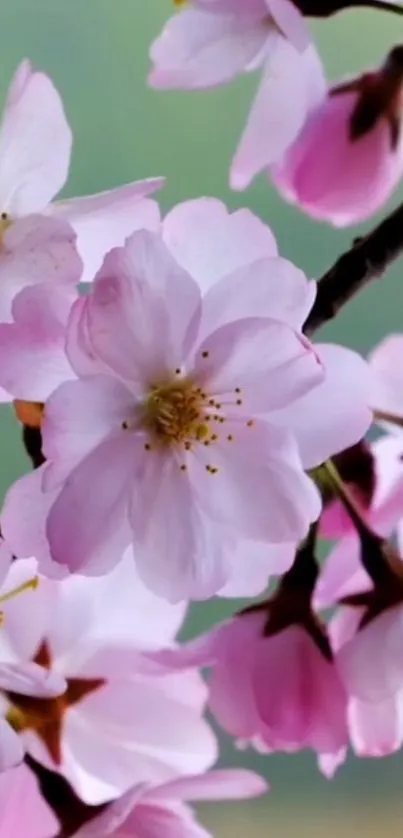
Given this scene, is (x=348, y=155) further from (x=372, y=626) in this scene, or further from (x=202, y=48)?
(x=372, y=626)

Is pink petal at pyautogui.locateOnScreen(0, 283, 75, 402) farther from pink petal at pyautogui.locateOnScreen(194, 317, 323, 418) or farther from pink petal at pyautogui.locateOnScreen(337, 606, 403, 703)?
pink petal at pyautogui.locateOnScreen(337, 606, 403, 703)

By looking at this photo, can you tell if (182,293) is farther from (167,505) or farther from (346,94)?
(346,94)

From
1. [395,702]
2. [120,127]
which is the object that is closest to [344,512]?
[395,702]

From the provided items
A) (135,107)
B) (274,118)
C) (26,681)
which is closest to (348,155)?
(274,118)

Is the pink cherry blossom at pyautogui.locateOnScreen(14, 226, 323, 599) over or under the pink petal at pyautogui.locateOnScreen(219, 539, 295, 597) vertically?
over

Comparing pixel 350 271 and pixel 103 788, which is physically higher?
pixel 350 271

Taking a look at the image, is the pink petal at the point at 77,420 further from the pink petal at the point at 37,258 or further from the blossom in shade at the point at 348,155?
the blossom in shade at the point at 348,155

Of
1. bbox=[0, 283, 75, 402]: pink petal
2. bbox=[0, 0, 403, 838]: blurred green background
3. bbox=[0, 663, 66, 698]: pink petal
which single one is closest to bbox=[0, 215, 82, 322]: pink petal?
bbox=[0, 283, 75, 402]: pink petal
